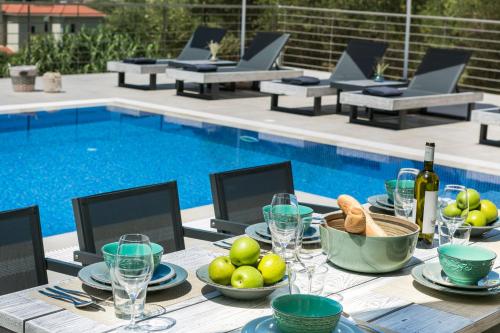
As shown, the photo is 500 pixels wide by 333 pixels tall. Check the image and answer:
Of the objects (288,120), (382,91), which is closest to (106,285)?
(382,91)

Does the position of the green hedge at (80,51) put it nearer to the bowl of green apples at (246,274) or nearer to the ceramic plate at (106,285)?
the ceramic plate at (106,285)

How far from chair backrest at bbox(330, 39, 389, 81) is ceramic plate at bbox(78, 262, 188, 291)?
9.48 metres

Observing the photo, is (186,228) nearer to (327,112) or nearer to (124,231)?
(124,231)

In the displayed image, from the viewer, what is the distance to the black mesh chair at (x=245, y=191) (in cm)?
387

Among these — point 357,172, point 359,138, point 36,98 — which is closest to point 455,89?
point 359,138

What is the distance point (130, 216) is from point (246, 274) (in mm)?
1083

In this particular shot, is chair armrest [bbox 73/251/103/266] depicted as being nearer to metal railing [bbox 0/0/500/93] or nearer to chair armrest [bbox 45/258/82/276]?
chair armrest [bbox 45/258/82/276]

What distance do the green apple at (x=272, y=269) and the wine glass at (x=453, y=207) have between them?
662 millimetres

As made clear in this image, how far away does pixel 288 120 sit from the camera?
10.9 m

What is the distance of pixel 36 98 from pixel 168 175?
4.24m

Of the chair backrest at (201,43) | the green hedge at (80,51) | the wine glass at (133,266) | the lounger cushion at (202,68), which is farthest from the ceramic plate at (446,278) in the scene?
the green hedge at (80,51)

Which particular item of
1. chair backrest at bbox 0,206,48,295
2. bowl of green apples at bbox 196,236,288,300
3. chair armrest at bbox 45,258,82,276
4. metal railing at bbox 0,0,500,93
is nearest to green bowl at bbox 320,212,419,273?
bowl of green apples at bbox 196,236,288,300

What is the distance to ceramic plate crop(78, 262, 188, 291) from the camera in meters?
2.52

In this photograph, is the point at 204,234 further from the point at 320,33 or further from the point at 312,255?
the point at 320,33
